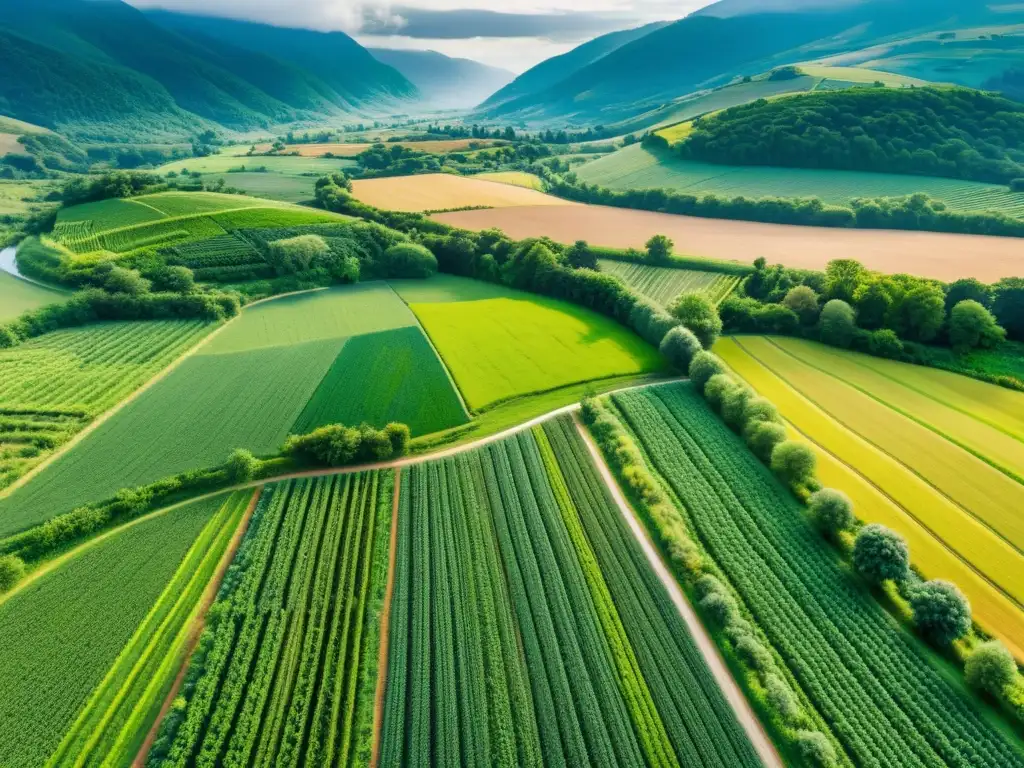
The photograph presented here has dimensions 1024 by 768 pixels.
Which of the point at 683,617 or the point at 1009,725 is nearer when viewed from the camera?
the point at 1009,725

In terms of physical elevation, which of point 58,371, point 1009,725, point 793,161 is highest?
point 793,161

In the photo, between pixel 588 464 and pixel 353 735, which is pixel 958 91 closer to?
pixel 588 464

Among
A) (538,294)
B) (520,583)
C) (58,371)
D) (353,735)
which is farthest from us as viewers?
(538,294)

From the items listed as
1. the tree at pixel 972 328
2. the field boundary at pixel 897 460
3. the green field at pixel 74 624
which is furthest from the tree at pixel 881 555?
the green field at pixel 74 624

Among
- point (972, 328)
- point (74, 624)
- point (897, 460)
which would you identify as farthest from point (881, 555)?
point (74, 624)

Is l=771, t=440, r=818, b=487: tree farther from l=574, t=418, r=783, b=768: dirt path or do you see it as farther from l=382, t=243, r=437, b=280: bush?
l=382, t=243, r=437, b=280: bush

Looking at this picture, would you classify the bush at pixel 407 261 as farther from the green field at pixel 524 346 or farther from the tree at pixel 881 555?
the tree at pixel 881 555

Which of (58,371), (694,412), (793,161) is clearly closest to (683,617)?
(694,412)
